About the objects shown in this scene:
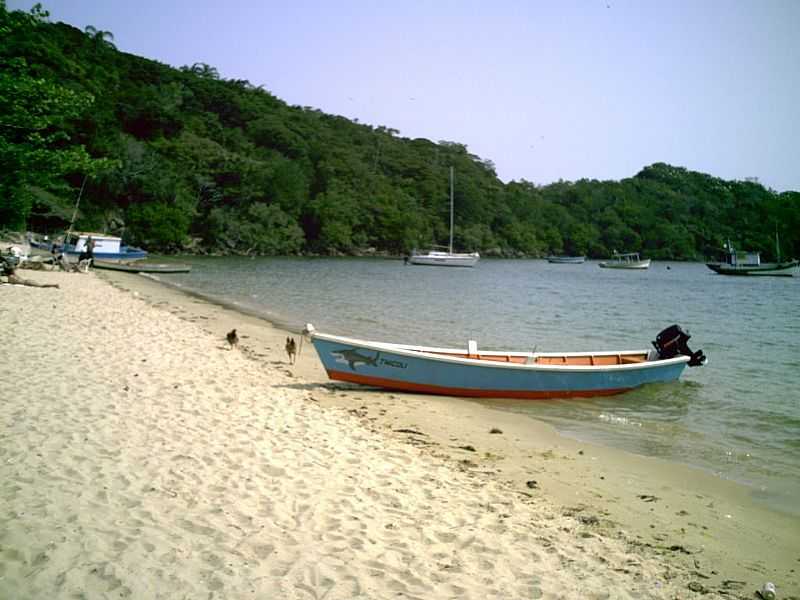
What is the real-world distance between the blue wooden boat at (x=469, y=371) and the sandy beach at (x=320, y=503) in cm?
81

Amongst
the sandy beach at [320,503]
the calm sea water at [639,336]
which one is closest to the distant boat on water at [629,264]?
the calm sea water at [639,336]

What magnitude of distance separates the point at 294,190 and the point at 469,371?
79.8 metres

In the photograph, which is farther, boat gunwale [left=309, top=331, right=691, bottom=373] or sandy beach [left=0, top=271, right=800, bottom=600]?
boat gunwale [left=309, top=331, right=691, bottom=373]

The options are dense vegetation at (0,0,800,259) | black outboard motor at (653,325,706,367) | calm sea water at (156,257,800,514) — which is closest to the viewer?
calm sea water at (156,257,800,514)

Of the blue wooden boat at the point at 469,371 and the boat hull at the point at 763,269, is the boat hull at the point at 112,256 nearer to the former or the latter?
the blue wooden boat at the point at 469,371

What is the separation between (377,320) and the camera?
2173 centimetres

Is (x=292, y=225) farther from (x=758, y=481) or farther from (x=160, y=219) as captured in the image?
(x=758, y=481)

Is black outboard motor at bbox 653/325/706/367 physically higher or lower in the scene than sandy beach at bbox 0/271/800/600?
higher

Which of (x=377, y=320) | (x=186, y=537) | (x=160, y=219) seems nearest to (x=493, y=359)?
(x=186, y=537)

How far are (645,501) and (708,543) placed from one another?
Result: 98 cm

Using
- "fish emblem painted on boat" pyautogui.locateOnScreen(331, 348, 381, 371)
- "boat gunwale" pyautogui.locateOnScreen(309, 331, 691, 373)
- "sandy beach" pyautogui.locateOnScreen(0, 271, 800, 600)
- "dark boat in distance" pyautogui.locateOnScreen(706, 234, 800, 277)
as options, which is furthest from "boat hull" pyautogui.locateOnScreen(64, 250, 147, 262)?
"dark boat in distance" pyautogui.locateOnScreen(706, 234, 800, 277)

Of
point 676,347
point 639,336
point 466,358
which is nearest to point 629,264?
point 639,336

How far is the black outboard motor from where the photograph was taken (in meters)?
12.5

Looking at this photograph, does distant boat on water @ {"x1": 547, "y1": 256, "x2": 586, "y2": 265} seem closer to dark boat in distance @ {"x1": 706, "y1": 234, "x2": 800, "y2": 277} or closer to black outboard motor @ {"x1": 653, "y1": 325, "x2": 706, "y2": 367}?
dark boat in distance @ {"x1": 706, "y1": 234, "x2": 800, "y2": 277}
